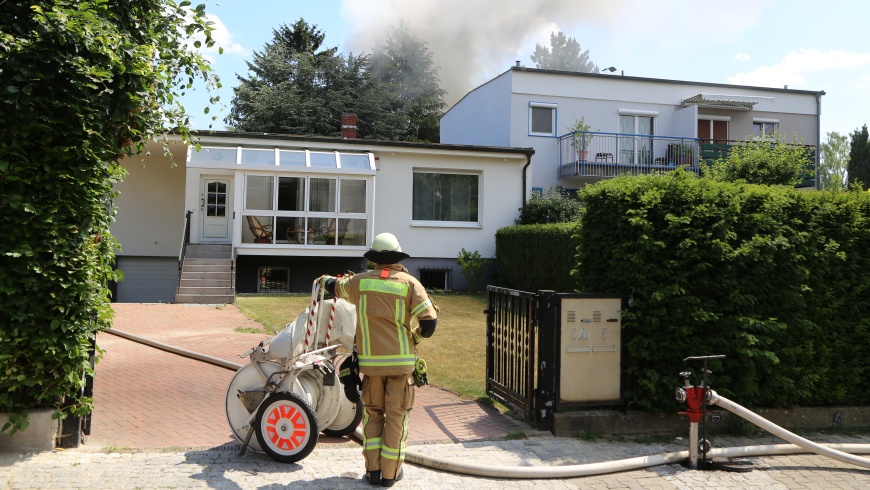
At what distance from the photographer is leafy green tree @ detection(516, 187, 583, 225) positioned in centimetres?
2180

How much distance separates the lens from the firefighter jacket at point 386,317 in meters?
5.36

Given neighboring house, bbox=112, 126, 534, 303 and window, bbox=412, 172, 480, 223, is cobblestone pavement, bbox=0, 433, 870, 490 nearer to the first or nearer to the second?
neighboring house, bbox=112, 126, 534, 303

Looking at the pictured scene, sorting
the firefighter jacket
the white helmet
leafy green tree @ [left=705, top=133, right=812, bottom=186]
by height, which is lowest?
the firefighter jacket

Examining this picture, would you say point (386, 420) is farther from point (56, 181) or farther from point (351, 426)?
point (56, 181)

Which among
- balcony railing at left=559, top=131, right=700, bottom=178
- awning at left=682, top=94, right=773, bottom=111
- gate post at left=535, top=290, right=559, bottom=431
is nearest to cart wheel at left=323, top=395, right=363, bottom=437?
gate post at left=535, top=290, right=559, bottom=431

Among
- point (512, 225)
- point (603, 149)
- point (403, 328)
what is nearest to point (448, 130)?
point (603, 149)

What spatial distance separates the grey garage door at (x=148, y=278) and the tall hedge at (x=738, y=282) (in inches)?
694

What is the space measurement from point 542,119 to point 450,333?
1632 centimetres

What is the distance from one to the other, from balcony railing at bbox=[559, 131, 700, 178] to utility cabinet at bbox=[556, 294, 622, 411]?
19.4 metres

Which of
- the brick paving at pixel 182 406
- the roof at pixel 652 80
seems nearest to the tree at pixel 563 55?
the roof at pixel 652 80

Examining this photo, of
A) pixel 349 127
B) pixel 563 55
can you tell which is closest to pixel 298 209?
pixel 349 127

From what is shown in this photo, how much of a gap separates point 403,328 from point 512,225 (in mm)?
17310

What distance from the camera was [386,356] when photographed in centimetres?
535

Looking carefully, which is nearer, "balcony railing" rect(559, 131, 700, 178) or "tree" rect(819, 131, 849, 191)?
"balcony railing" rect(559, 131, 700, 178)
